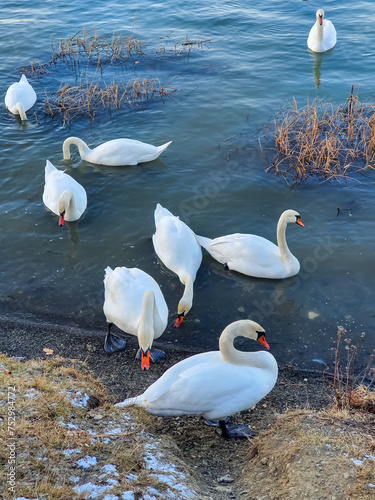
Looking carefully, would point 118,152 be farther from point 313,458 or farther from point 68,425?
point 313,458

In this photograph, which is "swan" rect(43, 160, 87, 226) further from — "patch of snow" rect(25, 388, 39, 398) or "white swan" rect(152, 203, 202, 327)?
"patch of snow" rect(25, 388, 39, 398)

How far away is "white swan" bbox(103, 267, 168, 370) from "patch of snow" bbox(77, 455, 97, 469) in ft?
7.37

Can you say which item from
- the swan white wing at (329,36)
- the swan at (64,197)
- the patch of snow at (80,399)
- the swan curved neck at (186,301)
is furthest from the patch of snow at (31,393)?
the swan white wing at (329,36)

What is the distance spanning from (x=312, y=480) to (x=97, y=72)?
1532 centimetres

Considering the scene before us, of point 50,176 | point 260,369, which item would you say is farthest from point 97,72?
point 260,369

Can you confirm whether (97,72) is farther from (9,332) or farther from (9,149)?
(9,332)

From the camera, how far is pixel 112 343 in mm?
7695

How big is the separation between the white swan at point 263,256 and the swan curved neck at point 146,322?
2379 mm

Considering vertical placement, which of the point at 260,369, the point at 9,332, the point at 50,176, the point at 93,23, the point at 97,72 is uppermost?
the point at 93,23

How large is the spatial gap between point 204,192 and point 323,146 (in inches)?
107

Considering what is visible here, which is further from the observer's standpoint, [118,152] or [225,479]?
[118,152]

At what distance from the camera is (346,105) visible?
1378 cm

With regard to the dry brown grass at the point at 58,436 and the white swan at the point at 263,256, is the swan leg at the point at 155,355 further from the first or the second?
the white swan at the point at 263,256

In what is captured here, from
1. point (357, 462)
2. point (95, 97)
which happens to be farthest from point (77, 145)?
point (357, 462)
